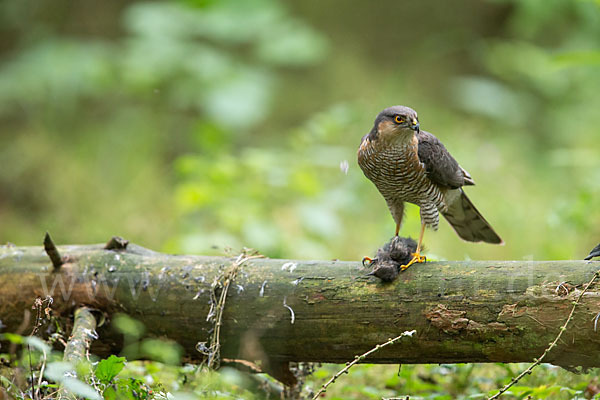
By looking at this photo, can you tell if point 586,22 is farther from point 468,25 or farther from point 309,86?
point 309,86

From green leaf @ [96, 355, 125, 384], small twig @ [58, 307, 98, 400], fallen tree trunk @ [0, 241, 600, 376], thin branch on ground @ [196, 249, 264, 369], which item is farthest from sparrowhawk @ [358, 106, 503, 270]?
small twig @ [58, 307, 98, 400]

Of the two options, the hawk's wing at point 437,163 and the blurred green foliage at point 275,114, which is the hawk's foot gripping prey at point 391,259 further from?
the blurred green foliage at point 275,114

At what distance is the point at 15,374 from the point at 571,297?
2.34m

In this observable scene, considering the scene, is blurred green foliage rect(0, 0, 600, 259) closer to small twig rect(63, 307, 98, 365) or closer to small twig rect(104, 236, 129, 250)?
small twig rect(104, 236, 129, 250)

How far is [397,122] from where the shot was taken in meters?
3.08

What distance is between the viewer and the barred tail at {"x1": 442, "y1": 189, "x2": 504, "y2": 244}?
3453mm

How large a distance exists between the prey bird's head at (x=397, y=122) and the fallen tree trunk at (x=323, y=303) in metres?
0.70

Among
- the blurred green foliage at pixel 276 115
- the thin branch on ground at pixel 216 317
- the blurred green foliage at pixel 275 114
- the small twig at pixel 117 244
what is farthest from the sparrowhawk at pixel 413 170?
the blurred green foliage at pixel 275 114

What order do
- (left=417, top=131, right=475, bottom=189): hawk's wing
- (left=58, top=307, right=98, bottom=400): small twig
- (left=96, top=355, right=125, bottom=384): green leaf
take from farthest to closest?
(left=417, top=131, right=475, bottom=189): hawk's wing < (left=58, top=307, right=98, bottom=400): small twig < (left=96, top=355, right=125, bottom=384): green leaf

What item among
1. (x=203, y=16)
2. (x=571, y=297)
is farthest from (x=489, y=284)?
(x=203, y=16)

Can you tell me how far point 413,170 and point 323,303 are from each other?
854 mm

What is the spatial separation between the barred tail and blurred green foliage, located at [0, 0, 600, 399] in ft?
6.44

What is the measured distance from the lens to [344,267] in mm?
2867

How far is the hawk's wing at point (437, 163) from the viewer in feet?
10.6
